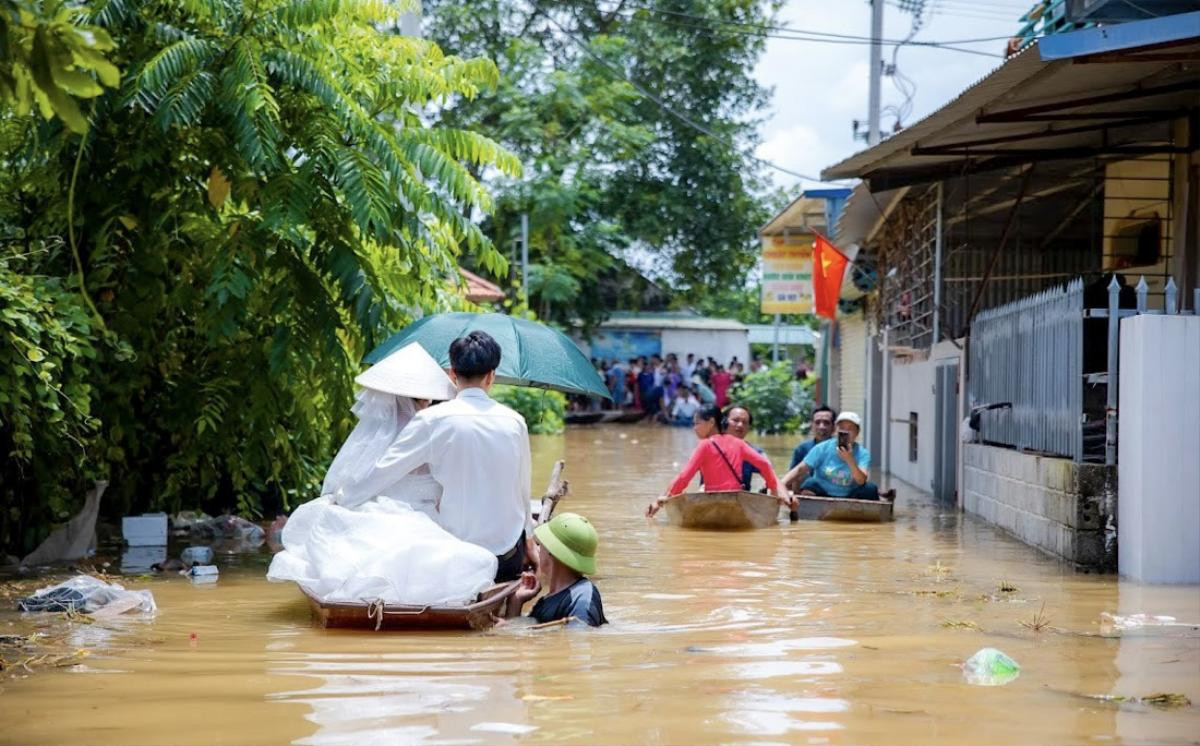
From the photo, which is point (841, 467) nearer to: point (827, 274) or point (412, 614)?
point (412, 614)

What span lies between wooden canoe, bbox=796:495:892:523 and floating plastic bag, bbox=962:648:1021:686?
8.05 m

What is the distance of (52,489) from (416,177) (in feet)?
11.9

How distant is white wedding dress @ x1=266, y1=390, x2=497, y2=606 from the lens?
7910 mm

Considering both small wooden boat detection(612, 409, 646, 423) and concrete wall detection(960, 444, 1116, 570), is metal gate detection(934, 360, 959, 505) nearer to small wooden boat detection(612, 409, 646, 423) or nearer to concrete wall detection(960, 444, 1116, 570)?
concrete wall detection(960, 444, 1116, 570)

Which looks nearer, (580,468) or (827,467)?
(827,467)

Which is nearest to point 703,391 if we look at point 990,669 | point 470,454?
point 470,454

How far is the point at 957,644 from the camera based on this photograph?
8.06 m

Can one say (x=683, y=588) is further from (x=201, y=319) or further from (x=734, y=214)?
(x=734, y=214)

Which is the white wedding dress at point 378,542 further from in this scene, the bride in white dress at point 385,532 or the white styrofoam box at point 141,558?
the white styrofoam box at point 141,558

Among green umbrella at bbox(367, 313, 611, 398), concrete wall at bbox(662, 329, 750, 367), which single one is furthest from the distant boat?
green umbrella at bbox(367, 313, 611, 398)

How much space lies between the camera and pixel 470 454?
8211 mm

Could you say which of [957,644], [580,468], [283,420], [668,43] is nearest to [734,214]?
[668,43]

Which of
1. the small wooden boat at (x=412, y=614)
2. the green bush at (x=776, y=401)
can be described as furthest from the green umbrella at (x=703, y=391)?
the small wooden boat at (x=412, y=614)

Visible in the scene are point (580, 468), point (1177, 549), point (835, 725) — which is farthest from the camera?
point (580, 468)
